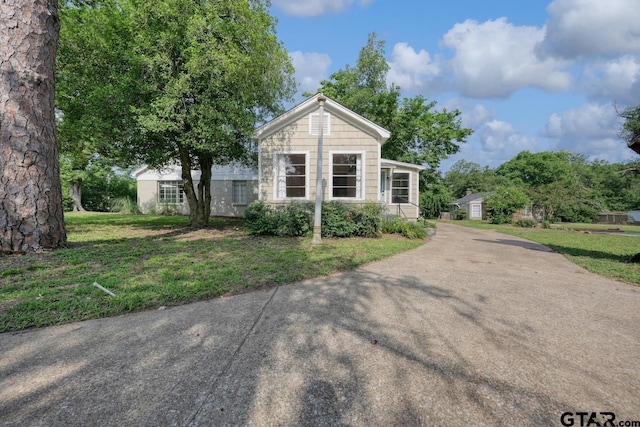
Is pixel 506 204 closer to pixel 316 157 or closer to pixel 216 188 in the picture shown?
pixel 316 157

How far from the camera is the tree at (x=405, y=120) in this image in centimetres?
2102

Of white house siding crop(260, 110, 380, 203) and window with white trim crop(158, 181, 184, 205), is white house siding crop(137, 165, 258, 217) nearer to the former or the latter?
window with white trim crop(158, 181, 184, 205)

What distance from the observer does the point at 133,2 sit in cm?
952

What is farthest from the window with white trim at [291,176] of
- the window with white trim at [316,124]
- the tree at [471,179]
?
the tree at [471,179]

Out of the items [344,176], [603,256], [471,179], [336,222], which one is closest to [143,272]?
[336,222]

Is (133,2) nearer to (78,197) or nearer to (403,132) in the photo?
(403,132)

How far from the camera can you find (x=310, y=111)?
11148mm

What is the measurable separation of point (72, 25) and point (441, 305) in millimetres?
13845

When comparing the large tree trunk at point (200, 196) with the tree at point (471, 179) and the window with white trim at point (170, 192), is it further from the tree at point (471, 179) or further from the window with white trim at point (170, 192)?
the tree at point (471, 179)

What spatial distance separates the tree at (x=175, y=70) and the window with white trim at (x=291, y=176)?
1.66 metres

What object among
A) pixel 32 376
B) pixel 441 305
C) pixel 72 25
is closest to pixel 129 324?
pixel 32 376

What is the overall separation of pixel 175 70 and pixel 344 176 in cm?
671

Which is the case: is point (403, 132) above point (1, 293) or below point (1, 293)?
above

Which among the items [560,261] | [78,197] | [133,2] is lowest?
[560,261]
